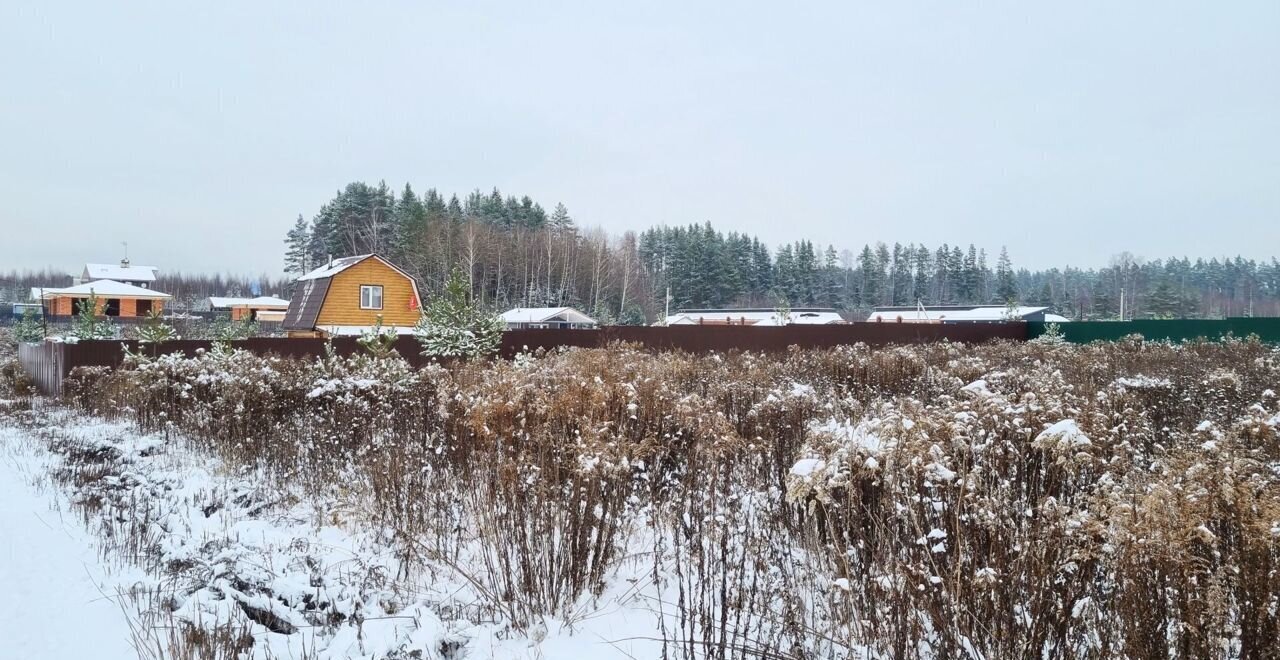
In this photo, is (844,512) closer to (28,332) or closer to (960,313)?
(28,332)

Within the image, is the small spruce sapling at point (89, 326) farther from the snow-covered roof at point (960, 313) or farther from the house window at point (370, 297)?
the snow-covered roof at point (960, 313)

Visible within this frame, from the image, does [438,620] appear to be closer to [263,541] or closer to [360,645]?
[360,645]

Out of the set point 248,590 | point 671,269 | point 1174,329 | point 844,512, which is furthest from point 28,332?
point 671,269

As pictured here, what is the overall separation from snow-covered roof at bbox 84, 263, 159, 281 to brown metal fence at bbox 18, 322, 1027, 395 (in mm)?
44567

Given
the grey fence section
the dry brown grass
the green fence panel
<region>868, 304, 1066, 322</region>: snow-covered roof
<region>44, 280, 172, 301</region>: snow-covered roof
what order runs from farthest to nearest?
<region>868, 304, 1066, 322</region>: snow-covered roof, <region>44, 280, 172, 301</region>: snow-covered roof, the green fence panel, the grey fence section, the dry brown grass

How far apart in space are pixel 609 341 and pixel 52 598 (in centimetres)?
1287

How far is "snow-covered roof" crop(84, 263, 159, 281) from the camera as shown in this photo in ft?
177

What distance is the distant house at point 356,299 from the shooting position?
2655 centimetres

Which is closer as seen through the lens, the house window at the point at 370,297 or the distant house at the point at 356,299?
the distant house at the point at 356,299

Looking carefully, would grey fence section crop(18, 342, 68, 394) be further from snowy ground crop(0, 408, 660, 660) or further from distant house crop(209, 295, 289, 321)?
distant house crop(209, 295, 289, 321)

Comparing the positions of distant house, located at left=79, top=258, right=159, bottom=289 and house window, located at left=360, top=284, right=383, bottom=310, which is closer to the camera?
house window, located at left=360, top=284, right=383, bottom=310

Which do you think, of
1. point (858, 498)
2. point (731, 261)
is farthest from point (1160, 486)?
point (731, 261)

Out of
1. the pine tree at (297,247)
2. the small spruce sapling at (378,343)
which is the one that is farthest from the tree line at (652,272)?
the small spruce sapling at (378,343)

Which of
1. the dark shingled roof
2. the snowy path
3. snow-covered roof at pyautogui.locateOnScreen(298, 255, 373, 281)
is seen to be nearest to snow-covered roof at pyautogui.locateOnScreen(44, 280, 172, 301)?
the dark shingled roof
